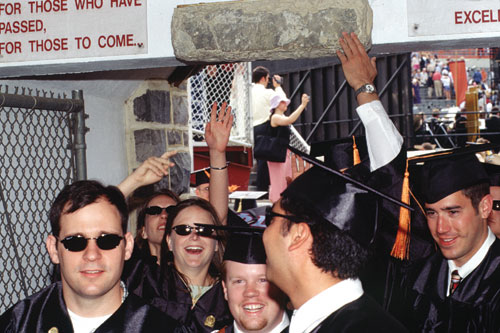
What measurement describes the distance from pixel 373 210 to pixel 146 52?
1530 millimetres

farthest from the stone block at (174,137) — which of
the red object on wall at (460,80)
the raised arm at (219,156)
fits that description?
the red object on wall at (460,80)

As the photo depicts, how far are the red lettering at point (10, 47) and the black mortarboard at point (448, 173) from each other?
2.10m

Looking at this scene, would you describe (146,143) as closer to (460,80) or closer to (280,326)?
(280,326)

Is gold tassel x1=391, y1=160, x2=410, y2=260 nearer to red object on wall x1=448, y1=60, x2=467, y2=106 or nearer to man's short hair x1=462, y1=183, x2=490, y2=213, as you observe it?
man's short hair x1=462, y1=183, x2=490, y2=213

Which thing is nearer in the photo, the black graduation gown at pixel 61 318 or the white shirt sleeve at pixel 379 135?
the black graduation gown at pixel 61 318

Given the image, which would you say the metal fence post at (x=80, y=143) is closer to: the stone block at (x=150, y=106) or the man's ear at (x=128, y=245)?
the stone block at (x=150, y=106)

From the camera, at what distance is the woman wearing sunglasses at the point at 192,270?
3.73 metres

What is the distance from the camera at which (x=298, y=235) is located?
2.40 meters

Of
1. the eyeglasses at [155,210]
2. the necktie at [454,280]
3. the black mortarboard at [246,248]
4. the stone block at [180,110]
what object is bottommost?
the necktie at [454,280]

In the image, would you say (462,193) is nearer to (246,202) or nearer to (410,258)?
(410,258)

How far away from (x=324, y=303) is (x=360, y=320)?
0.54 feet

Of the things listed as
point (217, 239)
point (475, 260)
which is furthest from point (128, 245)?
point (475, 260)

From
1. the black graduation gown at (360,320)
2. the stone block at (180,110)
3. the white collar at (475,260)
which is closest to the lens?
the black graduation gown at (360,320)

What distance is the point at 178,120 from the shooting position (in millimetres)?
5836
